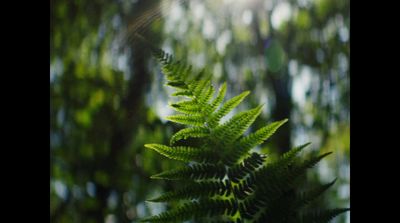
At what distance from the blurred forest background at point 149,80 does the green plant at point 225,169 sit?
6.99ft

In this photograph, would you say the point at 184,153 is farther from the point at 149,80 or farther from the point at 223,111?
the point at 149,80

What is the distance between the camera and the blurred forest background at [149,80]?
299 cm

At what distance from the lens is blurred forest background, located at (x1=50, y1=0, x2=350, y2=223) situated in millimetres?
2986

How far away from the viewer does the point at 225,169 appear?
0.57 metres

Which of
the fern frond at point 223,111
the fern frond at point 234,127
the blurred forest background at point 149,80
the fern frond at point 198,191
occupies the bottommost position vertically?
the fern frond at point 198,191

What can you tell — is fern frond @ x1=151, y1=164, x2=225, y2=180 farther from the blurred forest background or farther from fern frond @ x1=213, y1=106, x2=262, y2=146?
the blurred forest background

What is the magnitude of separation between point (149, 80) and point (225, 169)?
2779 millimetres

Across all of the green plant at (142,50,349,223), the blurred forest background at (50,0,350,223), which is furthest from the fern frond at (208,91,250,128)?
the blurred forest background at (50,0,350,223)

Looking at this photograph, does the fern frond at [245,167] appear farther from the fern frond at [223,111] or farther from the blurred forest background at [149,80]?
the blurred forest background at [149,80]

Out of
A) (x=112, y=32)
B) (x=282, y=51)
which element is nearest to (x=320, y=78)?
(x=282, y=51)

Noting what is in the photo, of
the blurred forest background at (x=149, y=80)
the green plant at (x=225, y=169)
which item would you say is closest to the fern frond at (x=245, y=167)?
the green plant at (x=225, y=169)
